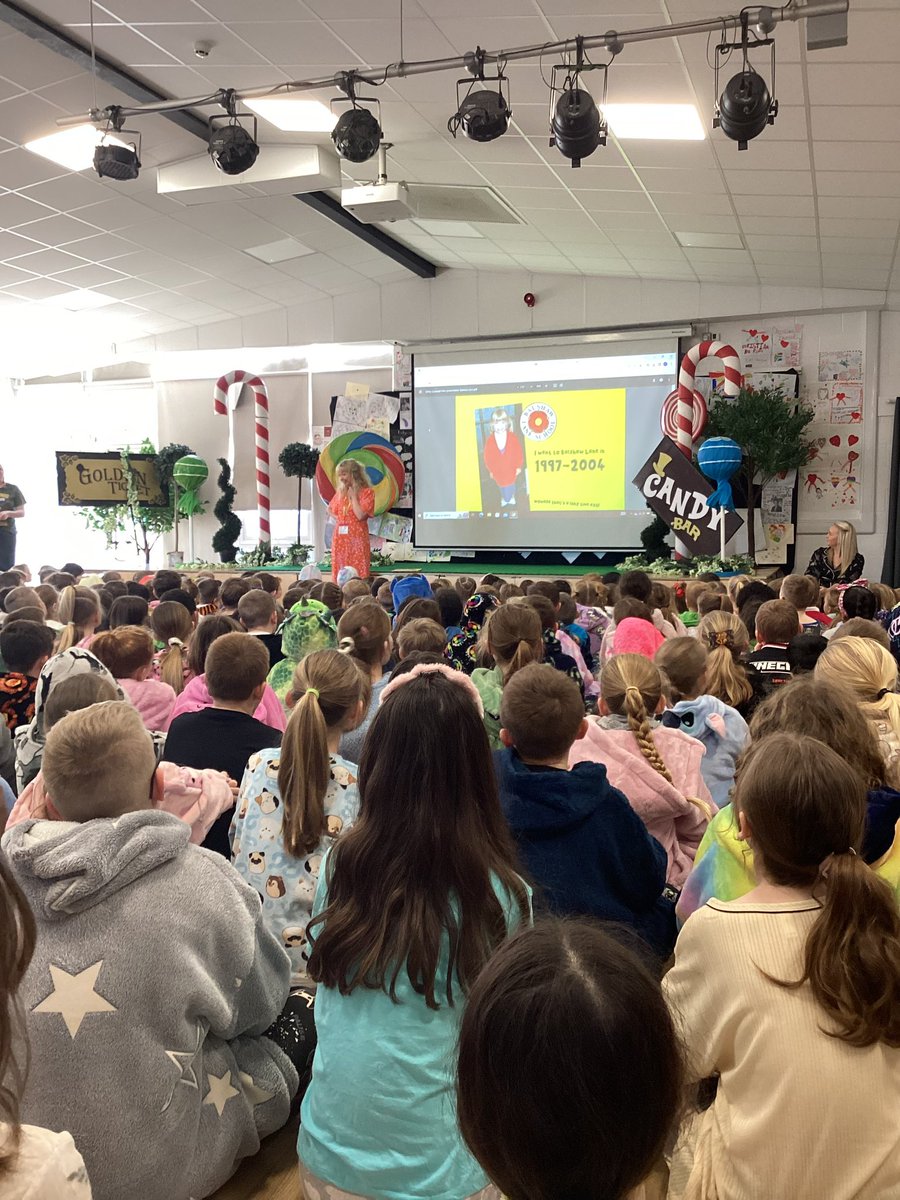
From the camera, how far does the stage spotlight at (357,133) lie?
193 inches

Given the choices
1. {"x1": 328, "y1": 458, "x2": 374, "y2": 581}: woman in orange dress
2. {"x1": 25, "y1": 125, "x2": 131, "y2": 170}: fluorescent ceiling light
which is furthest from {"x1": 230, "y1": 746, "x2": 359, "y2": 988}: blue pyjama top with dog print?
{"x1": 328, "y1": 458, "x2": 374, "y2": 581}: woman in orange dress

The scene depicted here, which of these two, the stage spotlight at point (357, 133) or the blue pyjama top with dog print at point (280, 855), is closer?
the blue pyjama top with dog print at point (280, 855)

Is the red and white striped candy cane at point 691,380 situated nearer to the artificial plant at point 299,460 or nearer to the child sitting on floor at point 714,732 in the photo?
the artificial plant at point 299,460

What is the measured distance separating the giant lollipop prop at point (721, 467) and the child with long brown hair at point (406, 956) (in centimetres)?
715

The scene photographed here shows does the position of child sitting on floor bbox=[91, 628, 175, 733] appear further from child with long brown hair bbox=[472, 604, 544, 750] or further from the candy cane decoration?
the candy cane decoration

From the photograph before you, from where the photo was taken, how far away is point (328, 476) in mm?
10656

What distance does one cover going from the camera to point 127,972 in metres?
1.49

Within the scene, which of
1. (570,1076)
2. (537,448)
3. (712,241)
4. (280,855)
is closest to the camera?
(570,1076)

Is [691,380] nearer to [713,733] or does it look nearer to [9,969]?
[713,733]

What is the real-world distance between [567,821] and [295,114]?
5379mm

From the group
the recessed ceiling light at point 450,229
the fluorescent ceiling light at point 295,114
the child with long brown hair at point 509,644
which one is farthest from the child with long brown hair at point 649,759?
the recessed ceiling light at point 450,229

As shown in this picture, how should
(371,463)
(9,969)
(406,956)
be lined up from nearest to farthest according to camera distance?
(9,969), (406,956), (371,463)

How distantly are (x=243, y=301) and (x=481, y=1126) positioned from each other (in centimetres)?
1084

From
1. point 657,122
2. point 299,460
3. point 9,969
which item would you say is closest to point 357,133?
point 657,122
